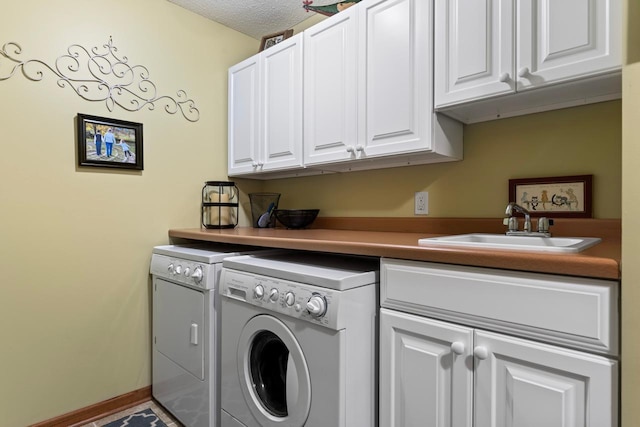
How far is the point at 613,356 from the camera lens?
78 cm

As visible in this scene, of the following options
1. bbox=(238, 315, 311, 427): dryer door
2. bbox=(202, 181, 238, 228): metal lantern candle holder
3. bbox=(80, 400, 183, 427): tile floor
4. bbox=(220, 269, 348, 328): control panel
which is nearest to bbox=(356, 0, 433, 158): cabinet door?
bbox=(220, 269, 348, 328): control panel

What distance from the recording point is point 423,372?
3.51 ft

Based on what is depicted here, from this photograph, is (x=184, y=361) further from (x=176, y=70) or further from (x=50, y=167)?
(x=176, y=70)

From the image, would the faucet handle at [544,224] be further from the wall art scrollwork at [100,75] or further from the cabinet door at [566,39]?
the wall art scrollwork at [100,75]

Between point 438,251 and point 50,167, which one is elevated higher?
point 50,167

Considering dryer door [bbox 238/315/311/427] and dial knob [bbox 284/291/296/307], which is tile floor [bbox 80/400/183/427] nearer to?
dryer door [bbox 238/315/311/427]

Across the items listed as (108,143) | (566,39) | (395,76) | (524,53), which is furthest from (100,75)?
(566,39)

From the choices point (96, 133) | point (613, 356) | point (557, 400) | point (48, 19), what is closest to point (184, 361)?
point (96, 133)

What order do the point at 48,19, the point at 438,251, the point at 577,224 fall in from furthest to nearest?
1. the point at 48,19
2. the point at 577,224
3. the point at 438,251

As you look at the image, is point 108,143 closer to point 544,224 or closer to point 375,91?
point 375,91

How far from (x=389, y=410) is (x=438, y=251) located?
56 centimetres

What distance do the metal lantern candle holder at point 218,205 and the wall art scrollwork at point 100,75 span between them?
0.55m

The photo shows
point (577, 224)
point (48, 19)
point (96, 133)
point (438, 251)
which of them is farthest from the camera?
point (96, 133)

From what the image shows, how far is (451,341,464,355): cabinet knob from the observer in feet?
3.21
